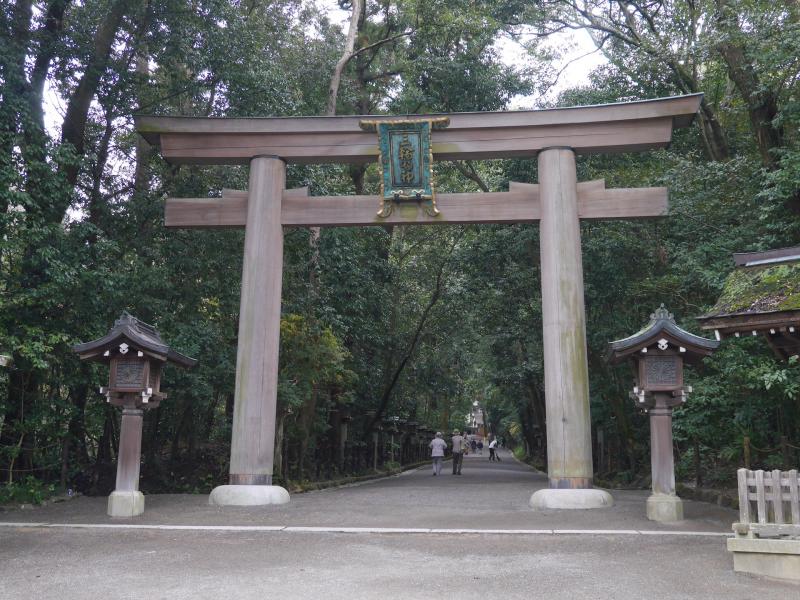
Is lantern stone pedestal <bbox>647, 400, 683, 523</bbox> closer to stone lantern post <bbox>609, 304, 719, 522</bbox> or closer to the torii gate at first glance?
stone lantern post <bbox>609, 304, 719, 522</bbox>

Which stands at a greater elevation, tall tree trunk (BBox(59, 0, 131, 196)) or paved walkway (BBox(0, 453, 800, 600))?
tall tree trunk (BBox(59, 0, 131, 196))

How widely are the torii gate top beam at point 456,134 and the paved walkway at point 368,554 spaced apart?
614 cm

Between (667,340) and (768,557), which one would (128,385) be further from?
(768,557)

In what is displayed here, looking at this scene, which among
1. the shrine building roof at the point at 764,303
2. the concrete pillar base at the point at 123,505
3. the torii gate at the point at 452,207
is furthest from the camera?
the torii gate at the point at 452,207

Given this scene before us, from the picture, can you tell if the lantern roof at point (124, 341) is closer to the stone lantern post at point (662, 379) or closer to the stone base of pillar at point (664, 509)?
the stone lantern post at point (662, 379)

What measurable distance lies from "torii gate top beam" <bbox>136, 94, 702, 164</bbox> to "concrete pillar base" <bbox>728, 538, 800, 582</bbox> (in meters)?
7.43

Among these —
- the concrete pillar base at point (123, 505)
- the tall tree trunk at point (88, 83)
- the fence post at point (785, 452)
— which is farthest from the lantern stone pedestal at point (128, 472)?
Answer: the fence post at point (785, 452)

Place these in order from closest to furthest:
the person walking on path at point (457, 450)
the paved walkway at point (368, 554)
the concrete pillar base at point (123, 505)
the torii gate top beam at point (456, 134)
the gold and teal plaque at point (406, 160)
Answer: the paved walkway at point (368, 554)
the concrete pillar base at point (123, 505)
the torii gate top beam at point (456, 134)
the gold and teal plaque at point (406, 160)
the person walking on path at point (457, 450)

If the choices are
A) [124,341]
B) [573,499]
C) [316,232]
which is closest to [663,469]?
[573,499]

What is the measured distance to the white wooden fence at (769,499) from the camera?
19.6 feet

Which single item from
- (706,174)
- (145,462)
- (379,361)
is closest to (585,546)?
(706,174)

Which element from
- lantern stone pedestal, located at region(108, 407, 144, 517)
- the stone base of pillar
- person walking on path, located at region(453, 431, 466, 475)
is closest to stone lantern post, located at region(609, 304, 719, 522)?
the stone base of pillar

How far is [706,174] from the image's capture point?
12.9 m

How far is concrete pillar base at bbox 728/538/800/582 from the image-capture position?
590cm
